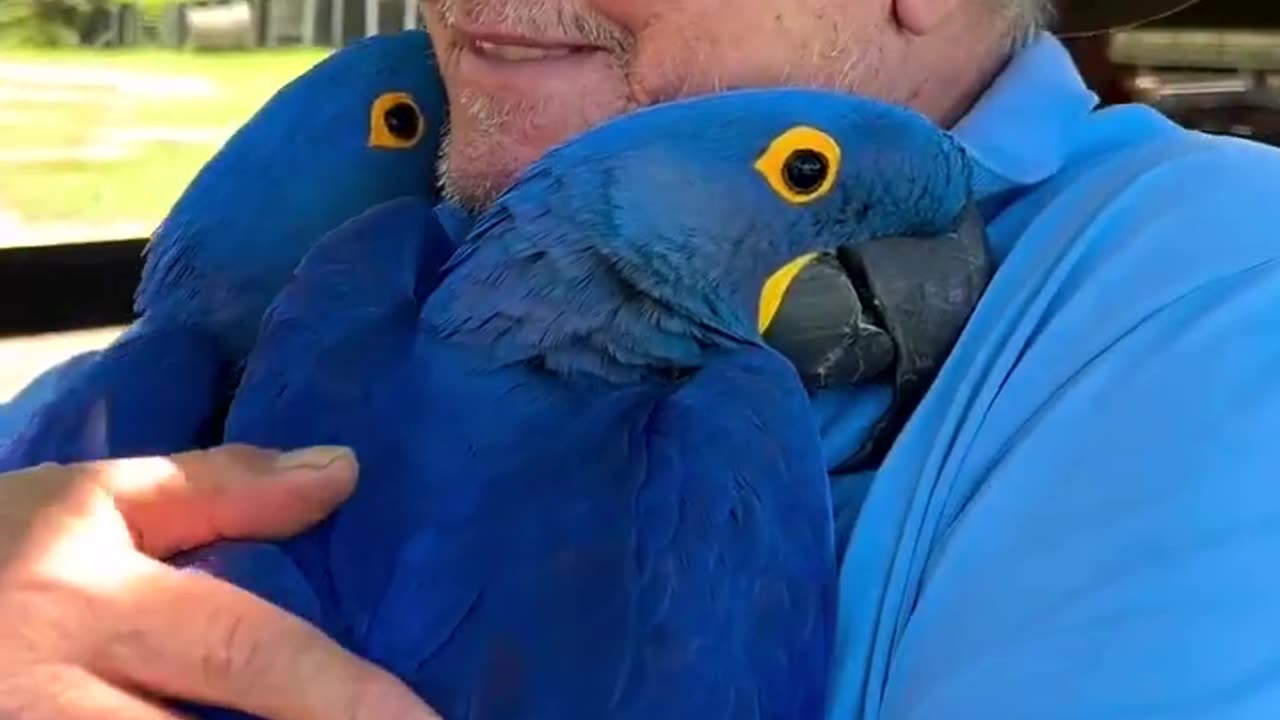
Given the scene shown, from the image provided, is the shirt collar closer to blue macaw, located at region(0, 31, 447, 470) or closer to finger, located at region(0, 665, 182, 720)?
blue macaw, located at region(0, 31, 447, 470)

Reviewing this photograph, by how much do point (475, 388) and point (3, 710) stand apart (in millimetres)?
216

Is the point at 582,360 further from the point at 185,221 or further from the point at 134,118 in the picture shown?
the point at 134,118

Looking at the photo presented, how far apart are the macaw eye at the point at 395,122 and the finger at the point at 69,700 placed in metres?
0.37

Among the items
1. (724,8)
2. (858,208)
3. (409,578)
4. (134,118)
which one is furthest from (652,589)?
(134,118)

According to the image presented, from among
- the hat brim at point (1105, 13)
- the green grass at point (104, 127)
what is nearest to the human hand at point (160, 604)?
the hat brim at point (1105, 13)

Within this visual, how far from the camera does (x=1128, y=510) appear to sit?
59 centimetres

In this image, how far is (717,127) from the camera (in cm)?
66

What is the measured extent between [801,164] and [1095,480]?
0.58 ft

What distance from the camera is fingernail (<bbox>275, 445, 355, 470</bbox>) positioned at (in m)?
0.60

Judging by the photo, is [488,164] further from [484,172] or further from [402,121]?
[402,121]

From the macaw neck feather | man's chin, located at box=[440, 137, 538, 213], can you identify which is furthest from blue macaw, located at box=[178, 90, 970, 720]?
man's chin, located at box=[440, 137, 538, 213]

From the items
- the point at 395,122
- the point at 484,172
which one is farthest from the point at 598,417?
the point at 395,122

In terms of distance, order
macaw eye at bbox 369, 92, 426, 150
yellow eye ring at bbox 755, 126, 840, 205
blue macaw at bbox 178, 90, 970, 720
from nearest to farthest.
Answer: blue macaw at bbox 178, 90, 970, 720 < yellow eye ring at bbox 755, 126, 840, 205 < macaw eye at bbox 369, 92, 426, 150

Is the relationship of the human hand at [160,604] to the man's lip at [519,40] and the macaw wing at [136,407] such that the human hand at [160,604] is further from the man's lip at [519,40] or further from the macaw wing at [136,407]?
the man's lip at [519,40]
